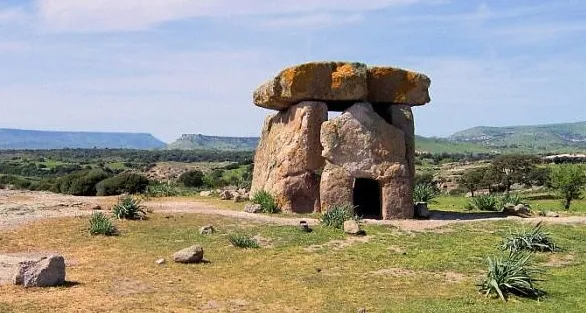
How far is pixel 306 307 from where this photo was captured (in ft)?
41.4

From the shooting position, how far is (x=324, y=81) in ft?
81.6

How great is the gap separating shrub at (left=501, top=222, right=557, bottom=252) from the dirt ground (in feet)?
13.0

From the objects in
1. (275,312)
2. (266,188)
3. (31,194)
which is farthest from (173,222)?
(31,194)

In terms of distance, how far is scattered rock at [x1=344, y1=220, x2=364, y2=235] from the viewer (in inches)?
800

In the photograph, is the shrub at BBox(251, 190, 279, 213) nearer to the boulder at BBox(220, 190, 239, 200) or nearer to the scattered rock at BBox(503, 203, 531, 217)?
the boulder at BBox(220, 190, 239, 200)

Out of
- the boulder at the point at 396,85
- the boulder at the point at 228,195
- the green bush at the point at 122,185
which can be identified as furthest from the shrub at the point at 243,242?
the green bush at the point at 122,185

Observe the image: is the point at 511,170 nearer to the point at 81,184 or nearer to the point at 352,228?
the point at 81,184

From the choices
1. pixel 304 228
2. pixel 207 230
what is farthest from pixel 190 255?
pixel 304 228

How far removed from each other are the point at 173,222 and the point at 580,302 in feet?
46.4

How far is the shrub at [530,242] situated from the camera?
59.3 ft

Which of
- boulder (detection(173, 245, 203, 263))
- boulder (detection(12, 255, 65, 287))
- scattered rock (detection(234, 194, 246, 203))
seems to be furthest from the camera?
scattered rock (detection(234, 194, 246, 203))

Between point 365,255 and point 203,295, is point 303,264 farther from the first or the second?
point 203,295

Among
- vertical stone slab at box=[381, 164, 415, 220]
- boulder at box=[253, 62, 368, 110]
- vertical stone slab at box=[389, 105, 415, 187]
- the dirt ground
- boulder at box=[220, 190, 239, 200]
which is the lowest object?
the dirt ground

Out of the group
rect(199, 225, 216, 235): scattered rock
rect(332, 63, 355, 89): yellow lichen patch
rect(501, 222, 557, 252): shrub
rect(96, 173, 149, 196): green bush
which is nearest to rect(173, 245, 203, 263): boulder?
rect(199, 225, 216, 235): scattered rock
